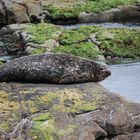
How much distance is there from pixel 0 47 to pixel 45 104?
12.1 meters

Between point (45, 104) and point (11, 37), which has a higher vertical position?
point (45, 104)

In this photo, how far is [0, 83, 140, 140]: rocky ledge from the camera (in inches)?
290

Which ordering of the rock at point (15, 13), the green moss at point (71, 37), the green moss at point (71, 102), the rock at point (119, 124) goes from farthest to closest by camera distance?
the rock at point (15, 13) < the green moss at point (71, 37) < the green moss at point (71, 102) < the rock at point (119, 124)

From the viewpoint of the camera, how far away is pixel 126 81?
1495 centimetres

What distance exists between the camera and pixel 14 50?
1930 centimetres

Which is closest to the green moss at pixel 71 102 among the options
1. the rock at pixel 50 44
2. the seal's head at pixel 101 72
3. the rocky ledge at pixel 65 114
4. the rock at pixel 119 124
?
the rocky ledge at pixel 65 114

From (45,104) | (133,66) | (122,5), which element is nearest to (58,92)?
(45,104)

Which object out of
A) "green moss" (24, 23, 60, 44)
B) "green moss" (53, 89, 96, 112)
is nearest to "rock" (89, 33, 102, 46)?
"green moss" (24, 23, 60, 44)

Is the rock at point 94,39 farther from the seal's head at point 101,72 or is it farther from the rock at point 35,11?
the seal's head at point 101,72

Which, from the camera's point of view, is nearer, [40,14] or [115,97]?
[115,97]

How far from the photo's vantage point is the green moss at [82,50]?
1822 centimetres

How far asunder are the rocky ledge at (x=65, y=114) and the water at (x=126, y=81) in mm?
4275

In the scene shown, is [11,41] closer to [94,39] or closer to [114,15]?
[94,39]

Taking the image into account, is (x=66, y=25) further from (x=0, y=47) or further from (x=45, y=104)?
(x=45, y=104)
